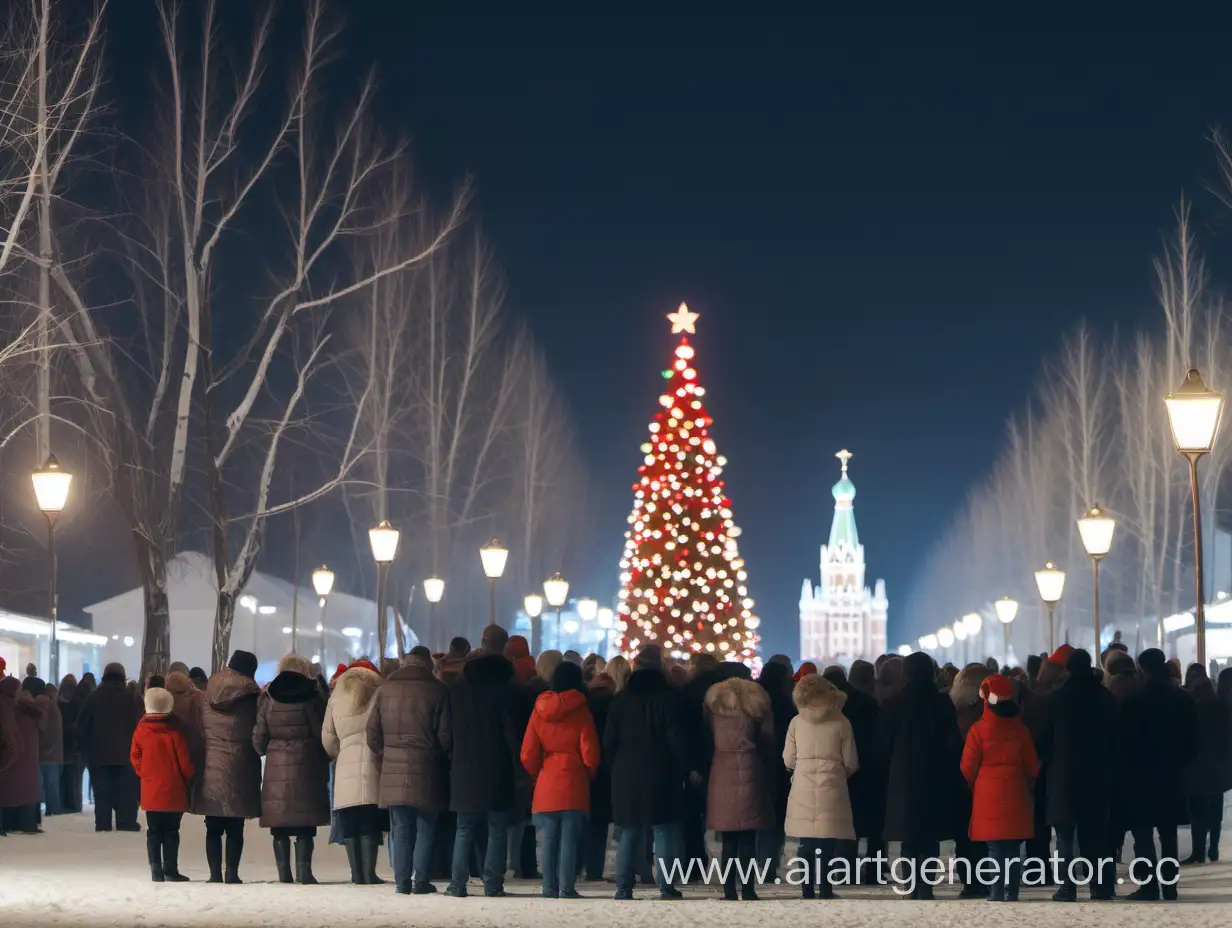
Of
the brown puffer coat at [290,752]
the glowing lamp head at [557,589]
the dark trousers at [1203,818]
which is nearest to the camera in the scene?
the brown puffer coat at [290,752]

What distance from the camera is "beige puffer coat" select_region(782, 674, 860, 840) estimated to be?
44.7 ft

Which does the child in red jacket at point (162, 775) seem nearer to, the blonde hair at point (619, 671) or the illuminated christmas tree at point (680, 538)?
the blonde hair at point (619, 671)

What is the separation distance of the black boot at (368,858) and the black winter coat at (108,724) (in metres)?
6.22

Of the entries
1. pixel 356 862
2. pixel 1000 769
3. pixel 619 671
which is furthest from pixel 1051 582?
pixel 356 862

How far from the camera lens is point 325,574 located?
39.2 m

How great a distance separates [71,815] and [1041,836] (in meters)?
12.4

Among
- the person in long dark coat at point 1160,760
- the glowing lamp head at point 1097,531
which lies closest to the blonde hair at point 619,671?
the person in long dark coat at point 1160,760

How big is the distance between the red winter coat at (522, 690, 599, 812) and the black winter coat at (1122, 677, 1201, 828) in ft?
12.5

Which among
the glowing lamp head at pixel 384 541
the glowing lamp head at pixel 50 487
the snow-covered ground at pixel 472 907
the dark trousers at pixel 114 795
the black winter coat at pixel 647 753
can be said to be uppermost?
the glowing lamp head at pixel 384 541

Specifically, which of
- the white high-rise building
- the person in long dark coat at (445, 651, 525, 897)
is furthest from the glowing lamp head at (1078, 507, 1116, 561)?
the white high-rise building

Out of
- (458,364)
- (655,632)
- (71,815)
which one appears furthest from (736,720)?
(458,364)

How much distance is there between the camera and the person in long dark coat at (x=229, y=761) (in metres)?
14.6

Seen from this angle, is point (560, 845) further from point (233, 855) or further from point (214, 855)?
point (214, 855)

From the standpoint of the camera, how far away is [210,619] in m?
64.0
